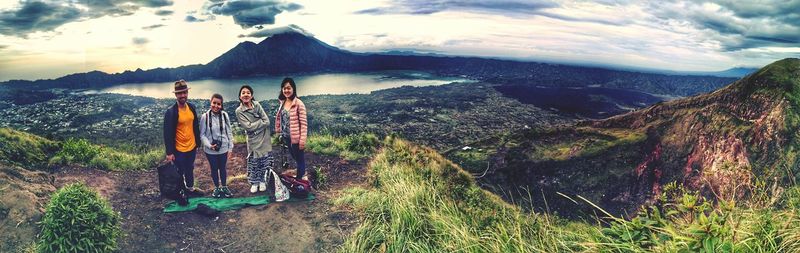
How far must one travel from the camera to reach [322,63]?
51.0 ft

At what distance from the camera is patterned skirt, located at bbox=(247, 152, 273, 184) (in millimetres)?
7410

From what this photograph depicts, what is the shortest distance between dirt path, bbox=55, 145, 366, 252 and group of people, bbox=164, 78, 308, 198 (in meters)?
0.65

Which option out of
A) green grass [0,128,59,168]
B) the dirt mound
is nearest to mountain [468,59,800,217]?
the dirt mound

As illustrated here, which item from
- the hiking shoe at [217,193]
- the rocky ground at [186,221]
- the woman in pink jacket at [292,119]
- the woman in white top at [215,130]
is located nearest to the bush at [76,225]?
the rocky ground at [186,221]

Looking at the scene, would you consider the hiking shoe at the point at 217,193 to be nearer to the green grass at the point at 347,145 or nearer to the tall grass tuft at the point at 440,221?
the tall grass tuft at the point at 440,221

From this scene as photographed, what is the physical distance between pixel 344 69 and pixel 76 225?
11282mm

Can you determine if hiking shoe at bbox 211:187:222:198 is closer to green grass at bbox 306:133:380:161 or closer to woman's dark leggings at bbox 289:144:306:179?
woman's dark leggings at bbox 289:144:306:179

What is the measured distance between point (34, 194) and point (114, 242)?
5.70 ft

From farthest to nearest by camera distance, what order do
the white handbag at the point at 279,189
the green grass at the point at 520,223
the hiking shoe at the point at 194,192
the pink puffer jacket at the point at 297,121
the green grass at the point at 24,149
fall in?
1. the green grass at the point at 24,149
2. the hiking shoe at the point at 194,192
3. the white handbag at the point at 279,189
4. the pink puffer jacket at the point at 297,121
5. the green grass at the point at 520,223

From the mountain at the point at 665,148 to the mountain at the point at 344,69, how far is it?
6178 mm

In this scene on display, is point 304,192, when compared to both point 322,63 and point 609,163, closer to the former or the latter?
point 609,163

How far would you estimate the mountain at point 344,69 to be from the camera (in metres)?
14.6

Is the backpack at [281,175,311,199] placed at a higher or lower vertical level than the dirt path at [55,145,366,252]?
higher

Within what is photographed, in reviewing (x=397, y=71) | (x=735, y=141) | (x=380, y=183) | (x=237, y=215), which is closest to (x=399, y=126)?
(x=397, y=71)
